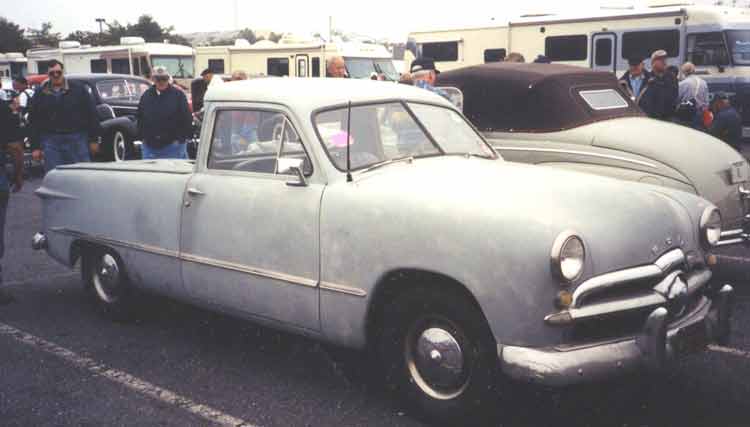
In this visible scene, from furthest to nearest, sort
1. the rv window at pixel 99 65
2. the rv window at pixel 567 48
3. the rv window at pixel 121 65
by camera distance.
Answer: the rv window at pixel 99 65 → the rv window at pixel 121 65 → the rv window at pixel 567 48

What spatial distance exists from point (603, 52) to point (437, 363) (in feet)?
52.0

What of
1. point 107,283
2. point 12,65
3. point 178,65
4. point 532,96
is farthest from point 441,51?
point 12,65

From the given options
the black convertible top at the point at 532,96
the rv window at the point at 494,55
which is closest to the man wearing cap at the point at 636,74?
the black convertible top at the point at 532,96

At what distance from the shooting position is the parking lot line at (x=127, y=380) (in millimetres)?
4195

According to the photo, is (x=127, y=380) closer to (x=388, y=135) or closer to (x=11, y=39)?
(x=388, y=135)

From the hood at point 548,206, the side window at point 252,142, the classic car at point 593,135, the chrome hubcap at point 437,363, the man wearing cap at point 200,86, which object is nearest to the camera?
the hood at point 548,206

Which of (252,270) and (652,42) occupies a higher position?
(652,42)

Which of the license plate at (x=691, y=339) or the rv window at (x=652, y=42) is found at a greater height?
the rv window at (x=652, y=42)

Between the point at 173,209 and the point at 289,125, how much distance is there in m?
1.03

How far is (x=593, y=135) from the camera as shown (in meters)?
7.23

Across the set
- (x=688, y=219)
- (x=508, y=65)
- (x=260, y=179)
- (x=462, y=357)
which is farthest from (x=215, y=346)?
(x=508, y=65)

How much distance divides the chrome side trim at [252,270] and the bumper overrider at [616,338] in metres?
1.24

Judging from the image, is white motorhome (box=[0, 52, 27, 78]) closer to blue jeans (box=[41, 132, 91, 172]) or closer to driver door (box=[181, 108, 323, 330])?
blue jeans (box=[41, 132, 91, 172])

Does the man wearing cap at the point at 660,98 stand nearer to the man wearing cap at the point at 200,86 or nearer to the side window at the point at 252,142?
the man wearing cap at the point at 200,86
